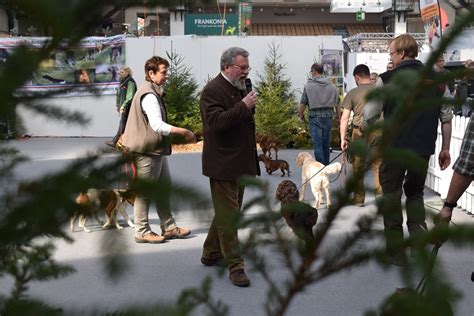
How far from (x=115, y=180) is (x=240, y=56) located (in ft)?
12.4

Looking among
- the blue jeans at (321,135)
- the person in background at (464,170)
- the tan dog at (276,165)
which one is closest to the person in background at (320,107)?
the blue jeans at (321,135)

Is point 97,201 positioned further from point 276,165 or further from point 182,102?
point 182,102

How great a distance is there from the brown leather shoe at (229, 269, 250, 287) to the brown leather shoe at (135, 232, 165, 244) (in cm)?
145

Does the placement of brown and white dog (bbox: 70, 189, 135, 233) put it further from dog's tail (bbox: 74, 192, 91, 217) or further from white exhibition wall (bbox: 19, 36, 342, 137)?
white exhibition wall (bbox: 19, 36, 342, 137)

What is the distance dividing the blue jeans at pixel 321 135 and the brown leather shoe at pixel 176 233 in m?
3.72

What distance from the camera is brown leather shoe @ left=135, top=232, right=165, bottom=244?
6.11 m

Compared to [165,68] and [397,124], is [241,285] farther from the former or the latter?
[397,124]

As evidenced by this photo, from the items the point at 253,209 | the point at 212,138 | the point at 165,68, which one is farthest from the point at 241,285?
the point at 253,209

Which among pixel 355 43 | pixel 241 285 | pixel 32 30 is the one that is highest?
pixel 355 43

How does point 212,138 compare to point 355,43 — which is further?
point 355,43

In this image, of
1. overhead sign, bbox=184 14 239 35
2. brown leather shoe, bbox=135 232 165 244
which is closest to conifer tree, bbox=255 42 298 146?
overhead sign, bbox=184 14 239 35

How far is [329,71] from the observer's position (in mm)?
15805

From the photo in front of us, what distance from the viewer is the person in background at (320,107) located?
9547 mm

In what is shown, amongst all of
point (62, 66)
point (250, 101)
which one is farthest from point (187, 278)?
point (62, 66)
